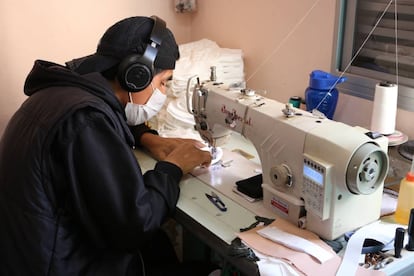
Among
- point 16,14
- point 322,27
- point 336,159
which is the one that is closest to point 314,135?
point 336,159

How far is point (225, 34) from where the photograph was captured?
7.93ft

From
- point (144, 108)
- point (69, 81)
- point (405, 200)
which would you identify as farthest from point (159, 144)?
point (405, 200)

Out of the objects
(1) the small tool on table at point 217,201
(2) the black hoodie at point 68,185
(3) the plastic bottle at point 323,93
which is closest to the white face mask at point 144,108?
(2) the black hoodie at point 68,185

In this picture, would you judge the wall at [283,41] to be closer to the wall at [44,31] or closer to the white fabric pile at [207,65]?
the white fabric pile at [207,65]

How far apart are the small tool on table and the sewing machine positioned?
117 millimetres

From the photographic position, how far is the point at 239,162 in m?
1.64

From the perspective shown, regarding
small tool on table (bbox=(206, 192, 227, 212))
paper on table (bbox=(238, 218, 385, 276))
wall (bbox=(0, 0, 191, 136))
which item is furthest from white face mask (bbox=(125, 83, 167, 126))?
wall (bbox=(0, 0, 191, 136))

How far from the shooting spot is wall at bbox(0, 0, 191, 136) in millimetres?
2203

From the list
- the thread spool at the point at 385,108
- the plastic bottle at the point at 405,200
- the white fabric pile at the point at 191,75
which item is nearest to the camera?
the plastic bottle at the point at 405,200

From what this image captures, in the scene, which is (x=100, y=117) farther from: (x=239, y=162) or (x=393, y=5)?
(x=393, y=5)

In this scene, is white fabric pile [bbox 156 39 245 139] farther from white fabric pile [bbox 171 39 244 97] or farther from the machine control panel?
the machine control panel

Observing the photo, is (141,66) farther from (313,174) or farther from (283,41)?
(283,41)

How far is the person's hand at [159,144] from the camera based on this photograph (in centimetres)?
167

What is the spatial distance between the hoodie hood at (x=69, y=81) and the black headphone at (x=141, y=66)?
0.07 meters
